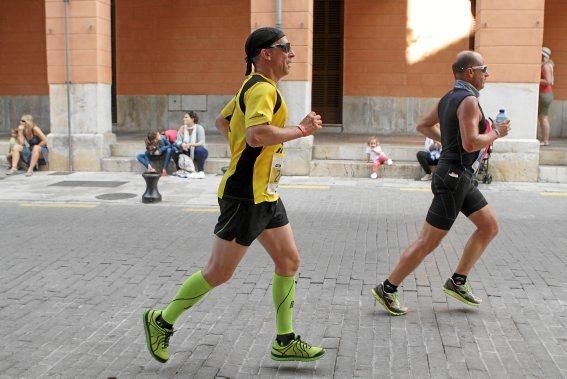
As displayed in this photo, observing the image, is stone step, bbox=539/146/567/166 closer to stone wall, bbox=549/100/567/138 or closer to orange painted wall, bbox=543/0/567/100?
stone wall, bbox=549/100/567/138

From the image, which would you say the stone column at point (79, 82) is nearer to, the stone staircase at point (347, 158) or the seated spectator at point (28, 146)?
the seated spectator at point (28, 146)

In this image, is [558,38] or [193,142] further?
[558,38]

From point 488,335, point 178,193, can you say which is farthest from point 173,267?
Result: point 178,193

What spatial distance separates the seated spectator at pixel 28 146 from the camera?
1380 centimetres

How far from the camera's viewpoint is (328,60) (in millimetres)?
17469

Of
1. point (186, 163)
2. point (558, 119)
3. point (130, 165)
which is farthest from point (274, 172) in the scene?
point (558, 119)

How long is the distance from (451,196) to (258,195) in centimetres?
165

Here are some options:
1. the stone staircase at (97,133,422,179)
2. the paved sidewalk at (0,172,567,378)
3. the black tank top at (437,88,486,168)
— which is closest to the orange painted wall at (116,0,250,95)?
the stone staircase at (97,133,422,179)

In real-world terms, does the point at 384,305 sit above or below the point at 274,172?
A: below

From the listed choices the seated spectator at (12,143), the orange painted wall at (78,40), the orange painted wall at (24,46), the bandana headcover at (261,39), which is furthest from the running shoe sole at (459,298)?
the orange painted wall at (24,46)

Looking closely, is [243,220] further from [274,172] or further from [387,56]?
[387,56]

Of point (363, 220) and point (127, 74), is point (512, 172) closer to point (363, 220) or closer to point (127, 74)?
point (363, 220)

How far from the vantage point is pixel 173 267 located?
6.43m

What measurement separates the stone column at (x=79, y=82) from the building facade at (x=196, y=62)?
0.02 meters
